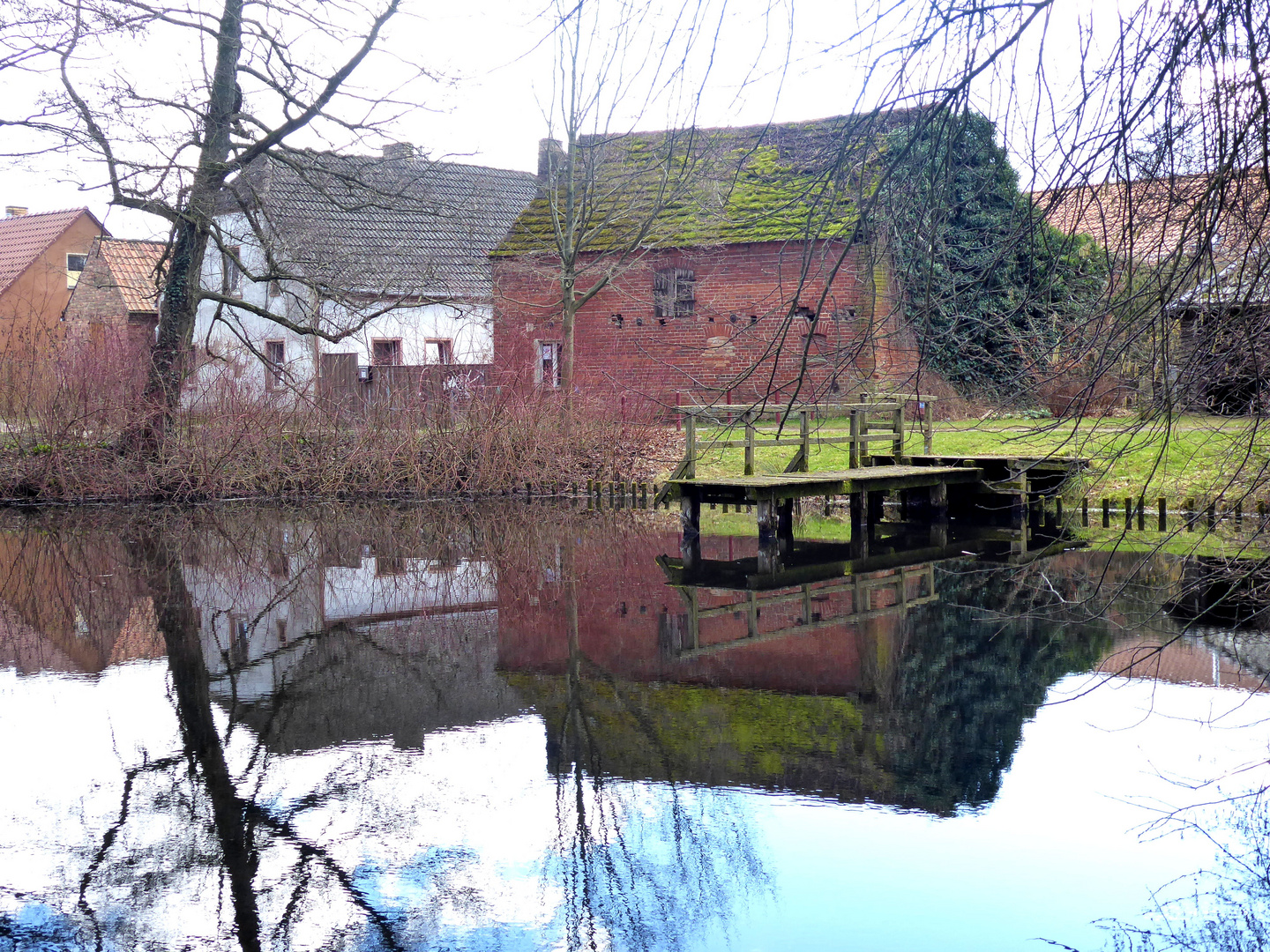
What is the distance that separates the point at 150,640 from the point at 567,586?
12.0 feet

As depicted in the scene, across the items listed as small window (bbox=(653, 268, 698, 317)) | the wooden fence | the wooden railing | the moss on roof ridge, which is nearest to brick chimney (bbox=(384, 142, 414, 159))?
the moss on roof ridge

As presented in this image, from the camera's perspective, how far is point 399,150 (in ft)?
57.6

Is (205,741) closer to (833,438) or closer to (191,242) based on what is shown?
(833,438)

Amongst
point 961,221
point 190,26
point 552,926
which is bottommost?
point 552,926

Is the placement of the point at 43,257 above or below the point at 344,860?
above

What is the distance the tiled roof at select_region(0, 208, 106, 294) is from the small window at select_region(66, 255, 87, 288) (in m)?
1.15

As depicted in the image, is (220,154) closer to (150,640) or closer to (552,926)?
(150,640)

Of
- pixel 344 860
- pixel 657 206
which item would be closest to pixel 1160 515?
pixel 657 206

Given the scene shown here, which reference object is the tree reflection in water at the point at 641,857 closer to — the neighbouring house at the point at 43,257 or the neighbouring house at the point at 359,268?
the neighbouring house at the point at 359,268

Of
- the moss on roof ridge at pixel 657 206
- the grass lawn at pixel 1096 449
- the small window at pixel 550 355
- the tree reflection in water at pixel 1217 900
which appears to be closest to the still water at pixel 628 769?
the tree reflection in water at pixel 1217 900

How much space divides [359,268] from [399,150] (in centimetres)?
403

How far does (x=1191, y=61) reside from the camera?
332 centimetres

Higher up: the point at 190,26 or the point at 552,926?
the point at 190,26

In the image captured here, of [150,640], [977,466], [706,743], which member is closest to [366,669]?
[150,640]
